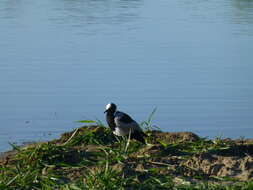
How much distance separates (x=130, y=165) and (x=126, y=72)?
738cm

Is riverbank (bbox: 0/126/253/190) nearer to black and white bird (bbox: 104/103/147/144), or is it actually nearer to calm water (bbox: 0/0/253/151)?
black and white bird (bbox: 104/103/147/144)

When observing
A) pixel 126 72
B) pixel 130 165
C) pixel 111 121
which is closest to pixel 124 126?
pixel 111 121

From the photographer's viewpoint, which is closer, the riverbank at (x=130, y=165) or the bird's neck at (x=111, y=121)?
the riverbank at (x=130, y=165)

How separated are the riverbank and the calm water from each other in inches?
91.0

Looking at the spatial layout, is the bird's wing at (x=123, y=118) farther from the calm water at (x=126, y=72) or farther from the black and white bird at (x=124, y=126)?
the calm water at (x=126, y=72)

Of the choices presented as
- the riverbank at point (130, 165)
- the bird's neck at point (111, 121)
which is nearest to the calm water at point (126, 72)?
Answer: the bird's neck at point (111, 121)

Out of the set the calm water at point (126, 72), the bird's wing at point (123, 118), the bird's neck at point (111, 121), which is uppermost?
the bird's wing at point (123, 118)

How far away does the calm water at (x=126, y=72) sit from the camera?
11.8m

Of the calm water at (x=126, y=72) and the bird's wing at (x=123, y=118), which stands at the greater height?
the bird's wing at (x=123, y=118)

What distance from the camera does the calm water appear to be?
463 inches

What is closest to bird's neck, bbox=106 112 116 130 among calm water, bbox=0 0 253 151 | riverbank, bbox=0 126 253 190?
riverbank, bbox=0 126 253 190

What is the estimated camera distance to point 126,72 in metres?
14.8

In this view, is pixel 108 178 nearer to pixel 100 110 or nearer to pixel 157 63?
pixel 100 110

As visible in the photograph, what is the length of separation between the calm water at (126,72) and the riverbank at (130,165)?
91.0 inches
